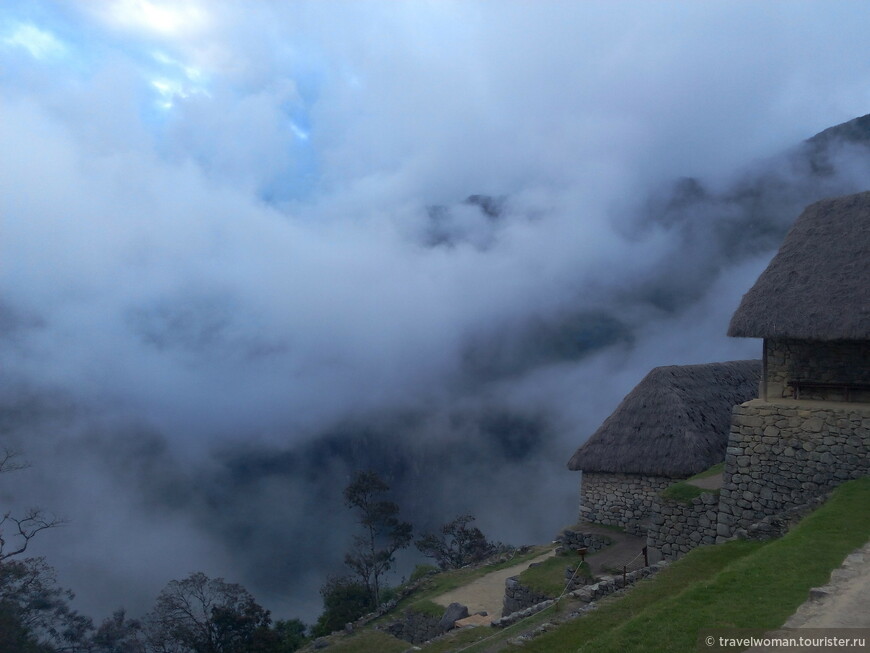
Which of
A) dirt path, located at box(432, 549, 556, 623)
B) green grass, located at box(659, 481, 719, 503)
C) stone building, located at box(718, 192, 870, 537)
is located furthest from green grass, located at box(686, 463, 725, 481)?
dirt path, located at box(432, 549, 556, 623)

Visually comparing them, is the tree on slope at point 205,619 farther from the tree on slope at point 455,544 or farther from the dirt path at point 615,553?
the dirt path at point 615,553

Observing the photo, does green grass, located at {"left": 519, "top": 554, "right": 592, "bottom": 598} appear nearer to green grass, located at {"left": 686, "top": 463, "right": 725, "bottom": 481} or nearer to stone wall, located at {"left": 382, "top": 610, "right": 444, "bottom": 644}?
green grass, located at {"left": 686, "top": 463, "right": 725, "bottom": 481}

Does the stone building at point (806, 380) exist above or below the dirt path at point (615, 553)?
above

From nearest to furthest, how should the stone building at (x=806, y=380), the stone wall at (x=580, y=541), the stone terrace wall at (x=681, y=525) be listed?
1. the stone building at (x=806, y=380)
2. the stone terrace wall at (x=681, y=525)
3. the stone wall at (x=580, y=541)

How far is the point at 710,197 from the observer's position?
50.1 m

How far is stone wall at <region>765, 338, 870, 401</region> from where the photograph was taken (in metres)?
10.1

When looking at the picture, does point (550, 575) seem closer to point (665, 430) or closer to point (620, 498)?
point (620, 498)

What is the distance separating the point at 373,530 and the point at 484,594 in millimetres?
11756

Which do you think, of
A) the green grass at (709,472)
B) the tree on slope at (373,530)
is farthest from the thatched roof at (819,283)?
the tree on slope at (373,530)

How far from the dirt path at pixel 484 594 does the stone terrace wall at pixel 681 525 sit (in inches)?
240

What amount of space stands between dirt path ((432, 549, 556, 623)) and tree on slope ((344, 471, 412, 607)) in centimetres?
886

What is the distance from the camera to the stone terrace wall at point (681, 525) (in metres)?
10.6

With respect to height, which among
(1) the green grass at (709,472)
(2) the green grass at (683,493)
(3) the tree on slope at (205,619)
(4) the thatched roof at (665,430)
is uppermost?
(4) the thatched roof at (665,430)

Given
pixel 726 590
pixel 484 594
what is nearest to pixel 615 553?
pixel 484 594
